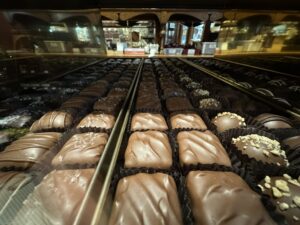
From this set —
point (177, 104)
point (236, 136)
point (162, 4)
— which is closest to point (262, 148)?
point (236, 136)

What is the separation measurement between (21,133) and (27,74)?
858 mm

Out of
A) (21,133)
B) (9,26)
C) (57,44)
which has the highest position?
(9,26)

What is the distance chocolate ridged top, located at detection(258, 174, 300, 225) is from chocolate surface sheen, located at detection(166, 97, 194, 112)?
2.62 feet

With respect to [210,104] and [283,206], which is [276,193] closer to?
[283,206]

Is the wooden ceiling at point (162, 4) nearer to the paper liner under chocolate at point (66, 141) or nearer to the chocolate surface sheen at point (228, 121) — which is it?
the paper liner under chocolate at point (66, 141)

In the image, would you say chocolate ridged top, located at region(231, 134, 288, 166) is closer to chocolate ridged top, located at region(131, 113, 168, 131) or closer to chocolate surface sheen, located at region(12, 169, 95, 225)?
chocolate ridged top, located at region(131, 113, 168, 131)

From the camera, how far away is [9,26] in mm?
1488

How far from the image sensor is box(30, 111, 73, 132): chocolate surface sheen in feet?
4.19

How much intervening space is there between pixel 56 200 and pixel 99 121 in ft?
2.22

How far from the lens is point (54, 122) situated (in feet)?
4.25

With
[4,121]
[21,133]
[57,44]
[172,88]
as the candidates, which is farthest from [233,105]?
[57,44]

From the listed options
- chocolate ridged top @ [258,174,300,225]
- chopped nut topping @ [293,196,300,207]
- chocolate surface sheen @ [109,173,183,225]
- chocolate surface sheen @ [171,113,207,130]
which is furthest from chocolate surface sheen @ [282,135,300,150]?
chocolate surface sheen @ [109,173,183,225]

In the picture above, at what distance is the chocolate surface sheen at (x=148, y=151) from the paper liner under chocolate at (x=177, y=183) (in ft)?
0.11

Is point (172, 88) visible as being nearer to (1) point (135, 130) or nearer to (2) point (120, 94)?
(2) point (120, 94)
